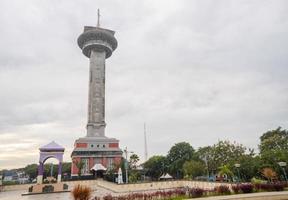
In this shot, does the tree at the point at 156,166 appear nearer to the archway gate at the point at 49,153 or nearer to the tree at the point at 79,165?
the tree at the point at 79,165

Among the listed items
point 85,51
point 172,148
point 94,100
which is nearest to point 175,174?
point 172,148

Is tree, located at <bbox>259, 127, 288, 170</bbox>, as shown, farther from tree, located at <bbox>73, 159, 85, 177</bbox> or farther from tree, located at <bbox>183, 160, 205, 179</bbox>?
tree, located at <bbox>73, 159, 85, 177</bbox>

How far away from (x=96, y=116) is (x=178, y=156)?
2307cm

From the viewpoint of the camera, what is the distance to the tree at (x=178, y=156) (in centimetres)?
6119

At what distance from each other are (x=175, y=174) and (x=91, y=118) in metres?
25.0

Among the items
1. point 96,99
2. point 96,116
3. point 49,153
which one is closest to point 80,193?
point 49,153

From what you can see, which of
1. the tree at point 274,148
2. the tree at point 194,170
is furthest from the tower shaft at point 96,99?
the tree at point 274,148

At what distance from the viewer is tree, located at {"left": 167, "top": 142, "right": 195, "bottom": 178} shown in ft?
201

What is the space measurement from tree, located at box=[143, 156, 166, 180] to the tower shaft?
695 inches

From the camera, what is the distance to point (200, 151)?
58312 mm

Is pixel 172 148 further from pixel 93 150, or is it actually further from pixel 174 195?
pixel 174 195

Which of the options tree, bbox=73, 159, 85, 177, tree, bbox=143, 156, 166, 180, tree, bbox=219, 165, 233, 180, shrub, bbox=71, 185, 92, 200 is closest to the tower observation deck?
tree, bbox=73, 159, 85, 177

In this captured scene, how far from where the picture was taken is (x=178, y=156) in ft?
210

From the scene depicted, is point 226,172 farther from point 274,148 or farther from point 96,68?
point 96,68
